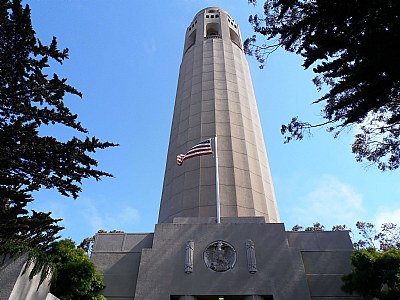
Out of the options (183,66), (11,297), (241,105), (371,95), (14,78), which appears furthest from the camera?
(183,66)

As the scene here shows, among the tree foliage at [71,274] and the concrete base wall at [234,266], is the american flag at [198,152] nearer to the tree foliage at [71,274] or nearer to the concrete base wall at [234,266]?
the concrete base wall at [234,266]

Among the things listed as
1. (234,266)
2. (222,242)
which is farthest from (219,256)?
(234,266)

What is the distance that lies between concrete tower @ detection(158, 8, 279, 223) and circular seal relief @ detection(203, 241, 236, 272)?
2564 mm

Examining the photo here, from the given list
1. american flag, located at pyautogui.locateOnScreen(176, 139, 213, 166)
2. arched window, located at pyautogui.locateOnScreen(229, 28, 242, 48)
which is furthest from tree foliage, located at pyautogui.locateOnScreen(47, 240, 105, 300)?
arched window, located at pyautogui.locateOnScreen(229, 28, 242, 48)

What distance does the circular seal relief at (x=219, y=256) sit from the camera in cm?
1290

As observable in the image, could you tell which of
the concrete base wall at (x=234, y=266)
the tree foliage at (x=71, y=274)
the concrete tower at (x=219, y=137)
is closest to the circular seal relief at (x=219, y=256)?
the concrete base wall at (x=234, y=266)

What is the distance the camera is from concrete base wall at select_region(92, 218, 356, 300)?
1235 cm

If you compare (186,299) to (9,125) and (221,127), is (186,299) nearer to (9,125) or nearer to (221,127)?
(9,125)

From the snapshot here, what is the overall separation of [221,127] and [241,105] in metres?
2.79

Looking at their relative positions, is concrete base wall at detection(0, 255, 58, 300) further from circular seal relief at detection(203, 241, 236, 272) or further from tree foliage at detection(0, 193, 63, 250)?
circular seal relief at detection(203, 241, 236, 272)

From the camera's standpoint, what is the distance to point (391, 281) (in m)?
10.5

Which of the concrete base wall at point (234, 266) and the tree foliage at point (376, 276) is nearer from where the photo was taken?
the tree foliage at point (376, 276)

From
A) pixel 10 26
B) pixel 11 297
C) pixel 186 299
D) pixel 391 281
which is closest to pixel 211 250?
pixel 186 299

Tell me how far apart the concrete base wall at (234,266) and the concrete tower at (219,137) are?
2.08m
